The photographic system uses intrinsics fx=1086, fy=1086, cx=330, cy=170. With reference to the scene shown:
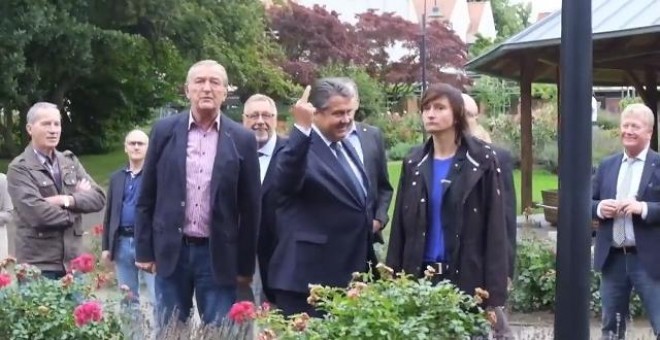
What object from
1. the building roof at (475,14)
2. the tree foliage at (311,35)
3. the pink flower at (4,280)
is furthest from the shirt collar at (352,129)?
the building roof at (475,14)

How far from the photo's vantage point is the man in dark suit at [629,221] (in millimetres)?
5906

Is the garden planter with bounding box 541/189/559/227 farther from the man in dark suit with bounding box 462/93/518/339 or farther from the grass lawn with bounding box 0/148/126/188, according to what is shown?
the grass lawn with bounding box 0/148/126/188

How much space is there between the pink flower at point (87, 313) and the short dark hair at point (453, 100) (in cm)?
173

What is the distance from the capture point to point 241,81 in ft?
102

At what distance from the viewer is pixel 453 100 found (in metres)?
4.71

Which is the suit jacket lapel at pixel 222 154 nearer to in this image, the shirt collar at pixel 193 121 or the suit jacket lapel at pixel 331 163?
the shirt collar at pixel 193 121

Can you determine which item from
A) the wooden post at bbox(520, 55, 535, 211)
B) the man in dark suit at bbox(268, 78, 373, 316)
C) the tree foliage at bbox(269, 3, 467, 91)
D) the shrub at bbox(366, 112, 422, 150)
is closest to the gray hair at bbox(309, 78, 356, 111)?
the man in dark suit at bbox(268, 78, 373, 316)

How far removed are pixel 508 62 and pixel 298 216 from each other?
11.3 metres

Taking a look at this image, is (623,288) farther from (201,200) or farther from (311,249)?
(201,200)

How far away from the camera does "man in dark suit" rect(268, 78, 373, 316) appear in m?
5.05

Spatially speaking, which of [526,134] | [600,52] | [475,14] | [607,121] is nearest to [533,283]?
[600,52]

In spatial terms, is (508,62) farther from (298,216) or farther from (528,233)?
(298,216)

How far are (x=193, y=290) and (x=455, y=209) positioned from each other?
1.59 m

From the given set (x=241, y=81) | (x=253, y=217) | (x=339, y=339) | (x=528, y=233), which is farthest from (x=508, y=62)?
(x=241, y=81)
